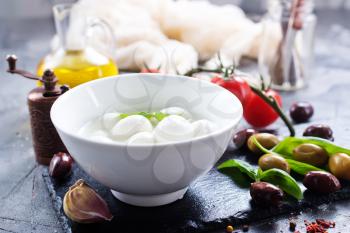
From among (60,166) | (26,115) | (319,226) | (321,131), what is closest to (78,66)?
(26,115)

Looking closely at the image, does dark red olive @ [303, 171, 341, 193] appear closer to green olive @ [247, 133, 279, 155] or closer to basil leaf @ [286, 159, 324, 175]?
basil leaf @ [286, 159, 324, 175]

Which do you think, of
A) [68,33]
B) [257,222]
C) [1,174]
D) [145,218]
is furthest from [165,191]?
[68,33]

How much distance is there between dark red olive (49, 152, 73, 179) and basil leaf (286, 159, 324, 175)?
1.59ft

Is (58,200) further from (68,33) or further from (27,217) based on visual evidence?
(68,33)

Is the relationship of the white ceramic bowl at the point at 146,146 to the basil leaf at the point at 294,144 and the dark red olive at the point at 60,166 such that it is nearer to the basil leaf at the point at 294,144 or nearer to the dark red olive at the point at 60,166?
the dark red olive at the point at 60,166

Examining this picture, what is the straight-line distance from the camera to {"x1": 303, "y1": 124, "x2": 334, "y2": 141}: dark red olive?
57.1 inches

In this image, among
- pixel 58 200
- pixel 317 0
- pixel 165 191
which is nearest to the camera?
pixel 165 191

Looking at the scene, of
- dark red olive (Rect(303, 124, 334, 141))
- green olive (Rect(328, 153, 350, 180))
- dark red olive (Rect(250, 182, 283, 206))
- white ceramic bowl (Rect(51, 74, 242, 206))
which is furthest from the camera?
dark red olive (Rect(303, 124, 334, 141))

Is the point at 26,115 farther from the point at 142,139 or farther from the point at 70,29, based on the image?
the point at 142,139

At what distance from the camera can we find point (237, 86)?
5.00 feet

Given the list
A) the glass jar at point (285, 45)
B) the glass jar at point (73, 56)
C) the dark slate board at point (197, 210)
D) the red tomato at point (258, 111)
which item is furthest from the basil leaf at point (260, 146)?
the glass jar at point (285, 45)

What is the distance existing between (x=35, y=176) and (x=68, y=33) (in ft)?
1.54

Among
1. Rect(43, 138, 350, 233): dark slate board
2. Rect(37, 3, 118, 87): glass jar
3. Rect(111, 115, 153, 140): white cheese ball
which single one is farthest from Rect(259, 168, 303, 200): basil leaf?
Rect(37, 3, 118, 87): glass jar

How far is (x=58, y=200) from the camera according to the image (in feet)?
3.84
